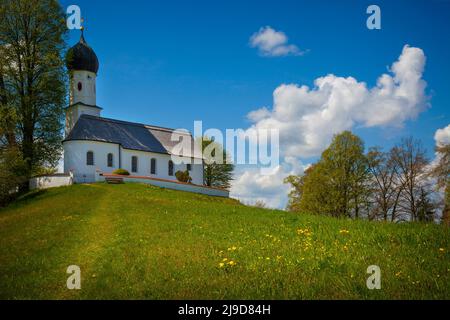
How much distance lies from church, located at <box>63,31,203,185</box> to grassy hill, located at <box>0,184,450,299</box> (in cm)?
2583

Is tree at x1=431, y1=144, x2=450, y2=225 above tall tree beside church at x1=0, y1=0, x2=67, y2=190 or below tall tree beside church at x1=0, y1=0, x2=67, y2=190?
below

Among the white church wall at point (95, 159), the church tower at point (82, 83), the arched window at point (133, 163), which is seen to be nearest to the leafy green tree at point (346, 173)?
the white church wall at point (95, 159)

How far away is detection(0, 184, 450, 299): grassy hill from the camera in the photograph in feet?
29.4

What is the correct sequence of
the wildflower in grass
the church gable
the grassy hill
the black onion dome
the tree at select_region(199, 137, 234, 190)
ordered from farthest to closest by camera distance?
1. the tree at select_region(199, 137, 234, 190)
2. the black onion dome
3. the church gable
4. the wildflower in grass
5. the grassy hill

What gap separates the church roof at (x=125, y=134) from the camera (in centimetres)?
4750

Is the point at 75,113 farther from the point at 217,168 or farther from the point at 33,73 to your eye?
the point at 217,168

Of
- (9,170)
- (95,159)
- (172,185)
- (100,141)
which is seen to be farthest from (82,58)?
(172,185)

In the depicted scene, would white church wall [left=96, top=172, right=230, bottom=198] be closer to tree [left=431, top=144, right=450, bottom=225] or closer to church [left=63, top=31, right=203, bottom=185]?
church [left=63, top=31, right=203, bottom=185]

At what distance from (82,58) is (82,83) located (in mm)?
3070

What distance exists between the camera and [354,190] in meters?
46.7

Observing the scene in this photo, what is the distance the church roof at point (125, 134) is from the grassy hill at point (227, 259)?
2755cm

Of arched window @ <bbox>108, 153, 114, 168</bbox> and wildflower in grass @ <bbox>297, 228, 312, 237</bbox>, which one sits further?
arched window @ <bbox>108, 153, 114, 168</bbox>

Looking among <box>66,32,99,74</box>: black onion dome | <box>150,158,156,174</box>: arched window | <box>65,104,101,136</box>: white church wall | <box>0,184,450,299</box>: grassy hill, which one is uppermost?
<box>66,32,99,74</box>: black onion dome

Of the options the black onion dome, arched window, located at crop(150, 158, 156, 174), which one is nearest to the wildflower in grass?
arched window, located at crop(150, 158, 156, 174)
